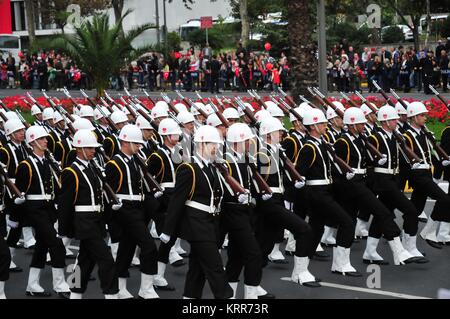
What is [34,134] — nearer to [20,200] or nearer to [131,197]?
[20,200]

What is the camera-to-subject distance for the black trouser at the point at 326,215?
10531mm

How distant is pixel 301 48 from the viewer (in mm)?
21719

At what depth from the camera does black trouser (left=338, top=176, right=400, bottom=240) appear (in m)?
10.9

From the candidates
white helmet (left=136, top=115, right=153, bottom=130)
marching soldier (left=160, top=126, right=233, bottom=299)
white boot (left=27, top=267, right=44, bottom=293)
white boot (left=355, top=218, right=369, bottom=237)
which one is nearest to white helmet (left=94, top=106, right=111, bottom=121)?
white helmet (left=136, top=115, right=153, bottom=130)

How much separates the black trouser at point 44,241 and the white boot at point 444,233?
17.3ft

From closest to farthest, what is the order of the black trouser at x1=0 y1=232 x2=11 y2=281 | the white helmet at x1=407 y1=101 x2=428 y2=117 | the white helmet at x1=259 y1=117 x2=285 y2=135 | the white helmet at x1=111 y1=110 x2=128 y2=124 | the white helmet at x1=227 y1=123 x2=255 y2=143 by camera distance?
the white helmet at x1=227 y1=123 x2=255 y2=143, the black trouser at x1=0 y1=232 x2=11 y2=281, the white helmet at x1=259 y1=117 x2=285 y2=135, the white helmet at x1=407 y1=101 x2=428 y2=117, the white helmet at x1=111 y1=110 x2=128 y2=124

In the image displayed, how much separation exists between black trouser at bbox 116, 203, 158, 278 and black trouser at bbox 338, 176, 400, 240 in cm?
269

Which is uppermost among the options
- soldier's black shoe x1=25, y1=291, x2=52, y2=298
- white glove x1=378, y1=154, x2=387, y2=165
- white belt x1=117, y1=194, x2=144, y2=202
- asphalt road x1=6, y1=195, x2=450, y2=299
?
white glove x1=378, y1=154, x2=387, y2=165

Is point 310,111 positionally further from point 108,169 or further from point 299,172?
point 108,169

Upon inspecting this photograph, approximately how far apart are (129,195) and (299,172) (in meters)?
2.14

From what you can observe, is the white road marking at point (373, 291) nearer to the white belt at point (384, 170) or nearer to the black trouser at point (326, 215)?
the black trouser at point (326, 215)

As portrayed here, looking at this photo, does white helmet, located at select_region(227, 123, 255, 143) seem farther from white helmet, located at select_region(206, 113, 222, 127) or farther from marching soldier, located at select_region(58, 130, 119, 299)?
white helmet, located at select_region(206, 113, 222, 127)

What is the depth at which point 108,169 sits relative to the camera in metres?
9.87
